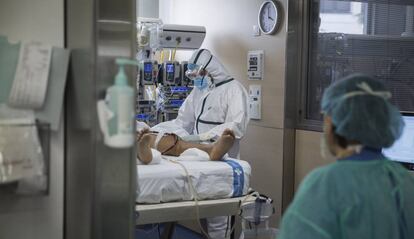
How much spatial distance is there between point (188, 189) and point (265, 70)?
1492 millimetres

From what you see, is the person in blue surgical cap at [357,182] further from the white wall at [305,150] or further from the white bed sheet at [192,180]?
the white wall at [305,150]

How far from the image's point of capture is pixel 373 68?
11.1 ft

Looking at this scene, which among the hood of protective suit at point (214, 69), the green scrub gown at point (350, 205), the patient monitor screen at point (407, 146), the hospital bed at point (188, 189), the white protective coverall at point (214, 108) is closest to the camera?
the green scrub gown at point (350, 205)

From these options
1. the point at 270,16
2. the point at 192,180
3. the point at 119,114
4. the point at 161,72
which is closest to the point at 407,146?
the point at 192,180

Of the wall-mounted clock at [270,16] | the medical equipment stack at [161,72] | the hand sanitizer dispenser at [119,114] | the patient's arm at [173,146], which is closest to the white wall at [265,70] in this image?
the wall-mounted clock at [270,16]

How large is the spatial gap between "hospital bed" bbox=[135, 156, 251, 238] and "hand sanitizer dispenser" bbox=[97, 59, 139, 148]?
5.42 feet

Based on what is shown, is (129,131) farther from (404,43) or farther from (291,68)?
(291,68)

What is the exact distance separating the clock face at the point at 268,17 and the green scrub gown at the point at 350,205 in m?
2.72

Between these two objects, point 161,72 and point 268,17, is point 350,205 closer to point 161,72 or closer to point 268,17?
point 268,17

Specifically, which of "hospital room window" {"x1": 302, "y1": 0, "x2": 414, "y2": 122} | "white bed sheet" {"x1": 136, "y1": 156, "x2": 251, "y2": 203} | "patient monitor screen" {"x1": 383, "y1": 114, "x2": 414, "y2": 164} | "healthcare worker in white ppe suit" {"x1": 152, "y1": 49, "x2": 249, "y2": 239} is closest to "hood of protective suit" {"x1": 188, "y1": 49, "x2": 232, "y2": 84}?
"healthcare worker in white ppe suit" {"x1": 152, "y1": 49, "x2": 249, "y2": 239}

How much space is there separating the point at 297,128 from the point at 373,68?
791 mm

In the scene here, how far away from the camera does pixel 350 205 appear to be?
1.30 metres

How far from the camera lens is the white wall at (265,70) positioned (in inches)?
157

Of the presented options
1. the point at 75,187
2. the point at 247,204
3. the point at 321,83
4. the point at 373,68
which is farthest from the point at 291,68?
the point at 75,187
